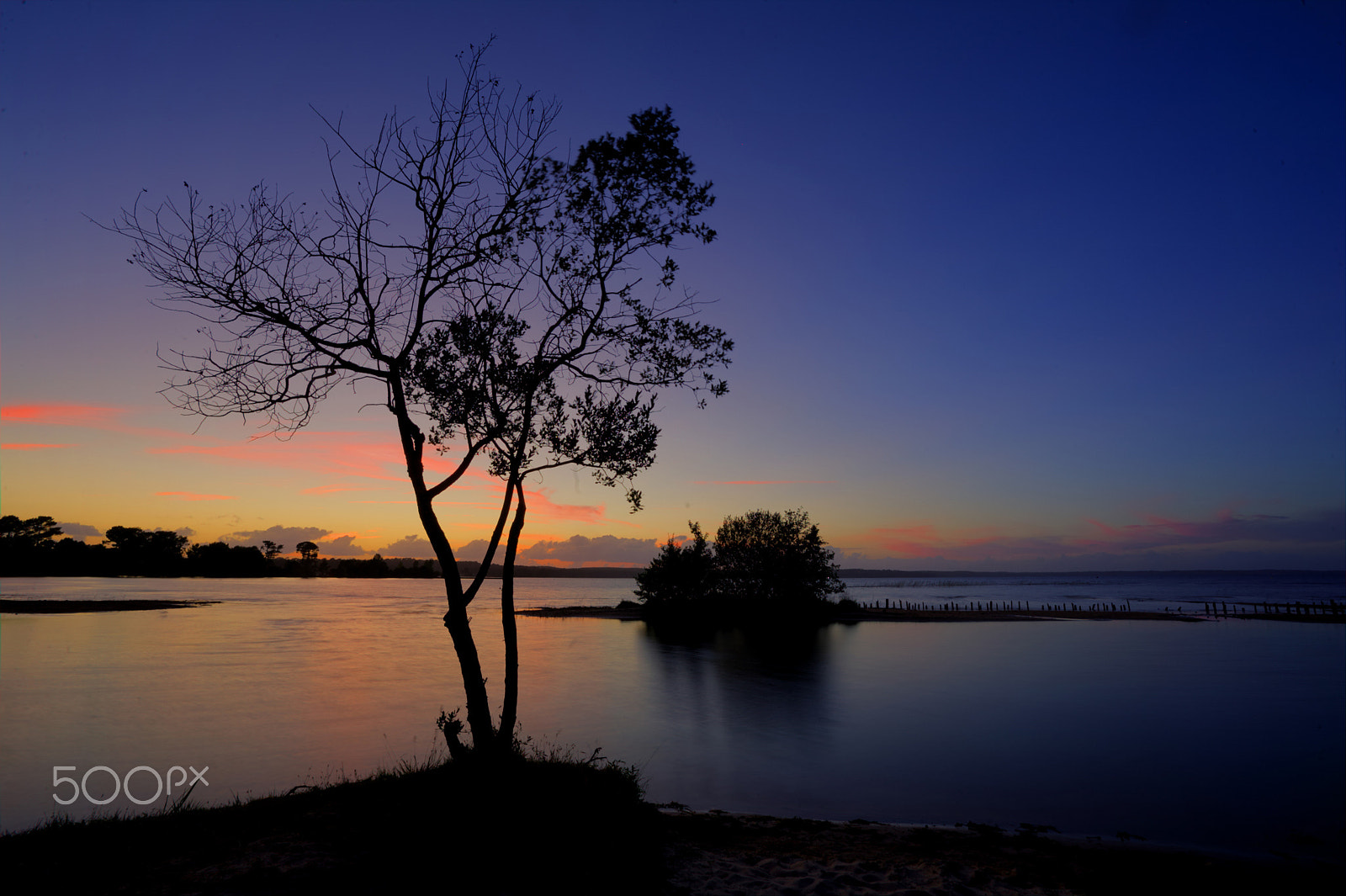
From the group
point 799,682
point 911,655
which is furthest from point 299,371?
point 911,655

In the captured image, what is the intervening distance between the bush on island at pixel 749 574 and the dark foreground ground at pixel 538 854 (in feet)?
216

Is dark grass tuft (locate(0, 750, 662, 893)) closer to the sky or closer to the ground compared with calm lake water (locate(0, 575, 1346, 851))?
closer to the sky

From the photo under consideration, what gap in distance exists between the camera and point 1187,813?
56.6ft

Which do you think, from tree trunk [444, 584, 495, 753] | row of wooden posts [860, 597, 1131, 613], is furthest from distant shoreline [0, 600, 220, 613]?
row of wooden posts [860, 597, 1131, 613]

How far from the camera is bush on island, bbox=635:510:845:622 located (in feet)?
260

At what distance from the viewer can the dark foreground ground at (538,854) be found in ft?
28.5

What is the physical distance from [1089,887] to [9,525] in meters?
249

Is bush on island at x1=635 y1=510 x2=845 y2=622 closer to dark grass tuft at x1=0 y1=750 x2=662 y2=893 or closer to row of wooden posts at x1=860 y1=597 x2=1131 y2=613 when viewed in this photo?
row of wooden posts at x1=860 y1=597 x2=1131 y2=613

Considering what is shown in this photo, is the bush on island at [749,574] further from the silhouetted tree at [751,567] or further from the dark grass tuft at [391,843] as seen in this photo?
the dark grass tuft at [391,843]

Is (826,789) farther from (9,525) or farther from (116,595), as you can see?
(9,525)

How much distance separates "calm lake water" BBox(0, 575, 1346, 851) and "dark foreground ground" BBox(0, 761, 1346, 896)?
3.86 metres

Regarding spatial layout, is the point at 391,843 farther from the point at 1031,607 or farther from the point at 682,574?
the point at 1031,607

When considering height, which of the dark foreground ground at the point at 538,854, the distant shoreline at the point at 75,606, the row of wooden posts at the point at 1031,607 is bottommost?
the row of wooden posts at the point at 1031,607

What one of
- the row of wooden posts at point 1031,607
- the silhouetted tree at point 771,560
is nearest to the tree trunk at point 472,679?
the silhouetted tree at point 771,560
